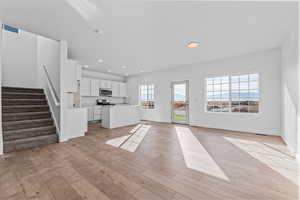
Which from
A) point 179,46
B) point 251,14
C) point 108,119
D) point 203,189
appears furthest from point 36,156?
point 251,14

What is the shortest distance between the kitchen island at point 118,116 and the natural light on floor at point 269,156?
383 cm

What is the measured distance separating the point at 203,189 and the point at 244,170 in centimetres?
91

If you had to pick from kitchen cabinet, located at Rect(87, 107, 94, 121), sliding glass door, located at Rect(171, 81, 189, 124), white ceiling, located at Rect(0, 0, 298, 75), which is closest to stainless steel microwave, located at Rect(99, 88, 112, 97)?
kitchen cabinet, located at Rect(87, 107, 94, 121)

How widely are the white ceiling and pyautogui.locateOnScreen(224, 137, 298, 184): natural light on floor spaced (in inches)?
103

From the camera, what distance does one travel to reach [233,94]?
456 cm

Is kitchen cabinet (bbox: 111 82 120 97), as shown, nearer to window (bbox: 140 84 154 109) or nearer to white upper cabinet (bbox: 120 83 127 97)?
white upper cabinet (bbox: 120 83 127 97)

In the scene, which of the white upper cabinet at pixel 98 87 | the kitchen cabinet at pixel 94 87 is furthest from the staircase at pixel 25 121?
the kitchen cabinet at pixel 94 87

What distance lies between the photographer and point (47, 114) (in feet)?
12.1

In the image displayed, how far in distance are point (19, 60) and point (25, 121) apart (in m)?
3.17

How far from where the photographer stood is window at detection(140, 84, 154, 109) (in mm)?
7024

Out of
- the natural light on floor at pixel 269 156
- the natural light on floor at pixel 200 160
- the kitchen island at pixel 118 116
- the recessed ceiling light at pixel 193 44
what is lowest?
the natural light on floor at pixel 200 160

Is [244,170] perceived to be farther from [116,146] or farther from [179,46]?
[179,46]

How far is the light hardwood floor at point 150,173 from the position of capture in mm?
1460

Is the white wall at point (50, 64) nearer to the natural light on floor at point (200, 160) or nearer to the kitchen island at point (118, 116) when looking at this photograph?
the kitchen island at point (118, 116)
